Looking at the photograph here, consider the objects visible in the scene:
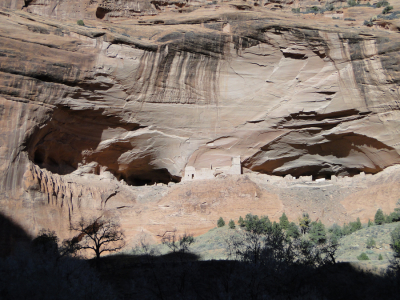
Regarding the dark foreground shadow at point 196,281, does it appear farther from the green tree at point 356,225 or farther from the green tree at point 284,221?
the green tree at point 356,225

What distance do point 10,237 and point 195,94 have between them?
15178 mm

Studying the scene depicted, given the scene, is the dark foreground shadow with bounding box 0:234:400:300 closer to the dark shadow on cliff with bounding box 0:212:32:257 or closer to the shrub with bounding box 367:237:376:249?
the dark shadow on cliff with bounding box 0:212:32:257

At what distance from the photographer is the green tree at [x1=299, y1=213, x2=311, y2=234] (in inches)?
945

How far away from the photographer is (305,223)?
24438mm

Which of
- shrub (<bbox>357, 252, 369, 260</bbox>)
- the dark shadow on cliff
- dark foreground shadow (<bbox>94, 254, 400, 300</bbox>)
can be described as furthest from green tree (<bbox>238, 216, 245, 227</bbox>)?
the dark shadow on cliff

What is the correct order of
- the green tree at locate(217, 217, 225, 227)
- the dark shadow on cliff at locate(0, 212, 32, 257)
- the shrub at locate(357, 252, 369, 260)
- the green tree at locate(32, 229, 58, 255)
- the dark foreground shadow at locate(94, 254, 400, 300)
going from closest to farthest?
the dark foreground shadow at locate(94, 254, 400, 300) < the shrub at locate(357, 252, 369, 260) < the green tree at locate(32, 229, 58, 255) < the dark shadow on cliff at locate(0, 212, 32, 257) < the green tree at locate(217, 217, 225, 227)

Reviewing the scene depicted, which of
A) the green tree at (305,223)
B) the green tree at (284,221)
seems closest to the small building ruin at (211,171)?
the green tree at (284,221)

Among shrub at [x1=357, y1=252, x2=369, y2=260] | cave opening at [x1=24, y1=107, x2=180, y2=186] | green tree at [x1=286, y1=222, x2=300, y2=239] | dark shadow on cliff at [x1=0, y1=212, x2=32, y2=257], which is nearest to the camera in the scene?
shrub at [x1=357, y1=252, x2=369, y2=260]

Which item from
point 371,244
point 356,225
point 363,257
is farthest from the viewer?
point 356,225

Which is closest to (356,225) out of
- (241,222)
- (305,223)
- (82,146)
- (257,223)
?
(305,223)

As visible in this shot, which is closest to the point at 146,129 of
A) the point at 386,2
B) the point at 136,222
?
the point at 136,222

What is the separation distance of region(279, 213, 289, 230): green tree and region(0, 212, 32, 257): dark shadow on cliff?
14395mm

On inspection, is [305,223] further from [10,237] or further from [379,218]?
[10,237]

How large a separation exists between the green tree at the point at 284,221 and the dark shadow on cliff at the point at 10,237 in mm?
14395
